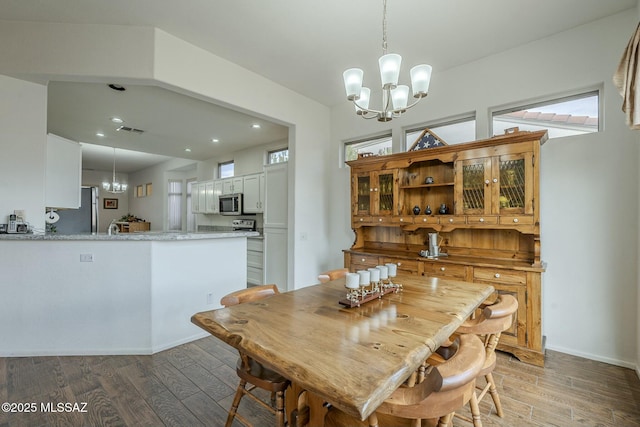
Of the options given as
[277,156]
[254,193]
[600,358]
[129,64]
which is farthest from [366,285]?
[277,156]

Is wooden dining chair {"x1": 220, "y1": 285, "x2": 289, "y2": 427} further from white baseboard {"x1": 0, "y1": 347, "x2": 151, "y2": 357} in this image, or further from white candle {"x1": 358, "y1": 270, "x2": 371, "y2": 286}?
white baseboard {"x1": 0, "y1": 347, "x2": 151, "y2": 357}

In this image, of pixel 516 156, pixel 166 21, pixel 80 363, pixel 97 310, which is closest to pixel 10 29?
pixel 166 21

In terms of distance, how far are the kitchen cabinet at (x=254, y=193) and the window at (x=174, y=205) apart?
3.72 m

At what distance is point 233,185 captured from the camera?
5926 mm

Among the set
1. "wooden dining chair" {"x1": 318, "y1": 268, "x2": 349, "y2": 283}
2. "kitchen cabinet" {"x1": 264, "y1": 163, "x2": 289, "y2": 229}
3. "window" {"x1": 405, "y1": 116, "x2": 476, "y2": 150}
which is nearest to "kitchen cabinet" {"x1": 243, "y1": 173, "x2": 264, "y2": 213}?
"kitchen cabinet" {"x1": 264, "y1": 163, "x2": 289, "y2": 229}

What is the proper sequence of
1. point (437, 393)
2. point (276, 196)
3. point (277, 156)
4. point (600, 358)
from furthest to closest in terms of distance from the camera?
point (277, 156) → point (276, 196) → point (600, 358) → point (437, 393)

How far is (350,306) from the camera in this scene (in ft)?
5.37

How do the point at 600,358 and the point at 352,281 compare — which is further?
the point at 600,358

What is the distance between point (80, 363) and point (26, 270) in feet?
3.15

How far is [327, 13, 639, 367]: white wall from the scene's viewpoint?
248 cm

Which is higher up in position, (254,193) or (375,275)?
(254,193)

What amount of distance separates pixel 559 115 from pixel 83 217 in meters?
10.6

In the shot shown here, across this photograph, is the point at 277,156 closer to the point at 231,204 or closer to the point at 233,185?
the point at 233,185

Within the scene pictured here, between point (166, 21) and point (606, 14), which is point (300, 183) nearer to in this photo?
point (166, 21)
